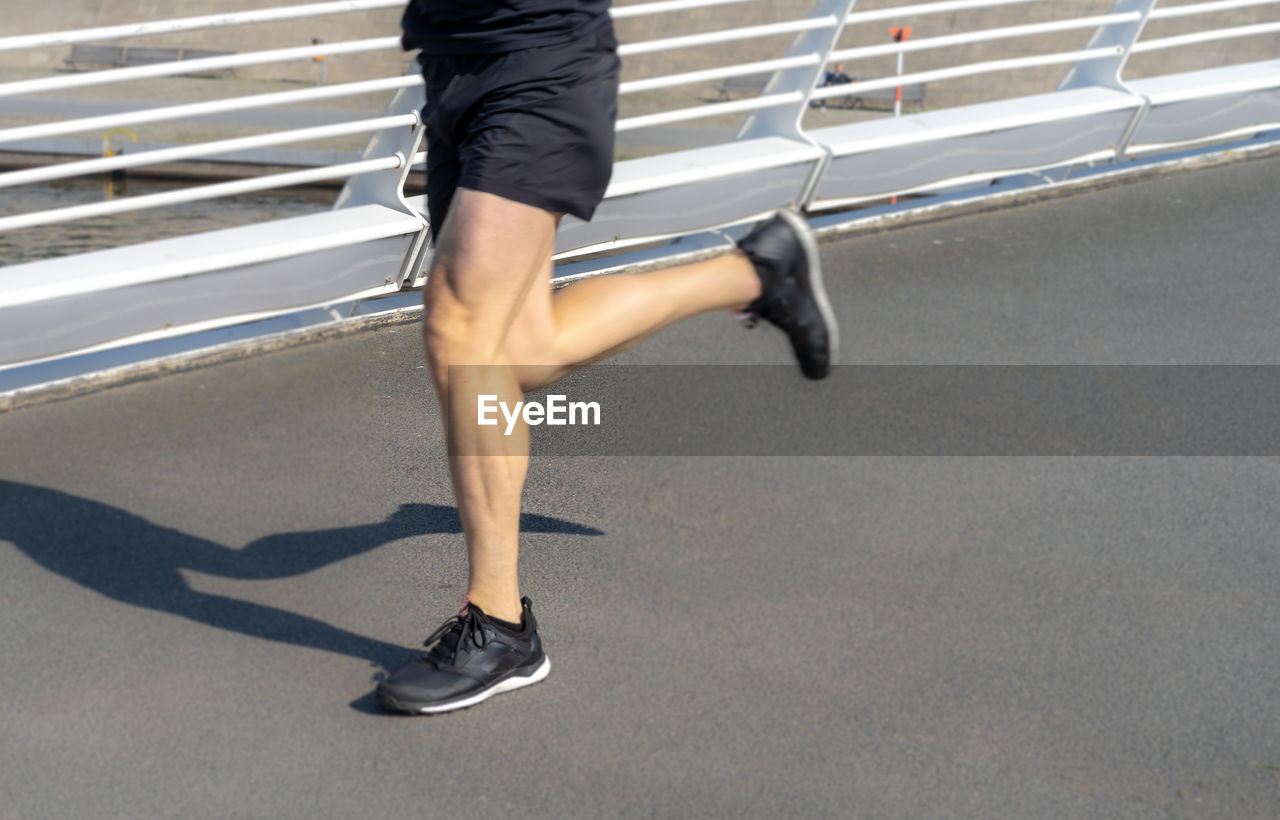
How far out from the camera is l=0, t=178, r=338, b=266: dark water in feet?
59.8

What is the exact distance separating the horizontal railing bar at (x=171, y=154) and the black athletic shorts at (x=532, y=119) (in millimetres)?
1671

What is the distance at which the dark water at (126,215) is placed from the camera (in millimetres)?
18219

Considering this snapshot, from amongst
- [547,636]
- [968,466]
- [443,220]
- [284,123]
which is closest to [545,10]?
[443,220]

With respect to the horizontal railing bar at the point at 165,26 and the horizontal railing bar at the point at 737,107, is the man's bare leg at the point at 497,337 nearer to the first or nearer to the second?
the horizontal railing bar at the point at 165,26

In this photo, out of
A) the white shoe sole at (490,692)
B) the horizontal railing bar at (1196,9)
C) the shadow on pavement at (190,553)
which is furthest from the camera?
the horizontal railing bar at (1196,9)

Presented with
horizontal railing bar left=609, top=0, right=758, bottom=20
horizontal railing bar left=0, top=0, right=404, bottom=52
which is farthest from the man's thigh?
horizontal railing bar left=609, top=0, right=758, bottom=20

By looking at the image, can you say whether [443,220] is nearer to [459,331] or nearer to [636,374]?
[459,331]

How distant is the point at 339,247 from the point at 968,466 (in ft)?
7.78

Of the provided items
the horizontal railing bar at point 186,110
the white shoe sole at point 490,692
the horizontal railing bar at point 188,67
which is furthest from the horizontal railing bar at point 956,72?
the white shoe sole at point 490,692

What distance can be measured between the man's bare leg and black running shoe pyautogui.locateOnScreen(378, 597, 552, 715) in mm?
50

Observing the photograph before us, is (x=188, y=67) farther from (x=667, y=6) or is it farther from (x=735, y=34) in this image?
(x=735, y=34)

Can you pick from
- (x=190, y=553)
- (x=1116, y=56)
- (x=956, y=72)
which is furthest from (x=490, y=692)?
A: (x=1116, y=56)

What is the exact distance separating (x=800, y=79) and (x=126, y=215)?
15.7m

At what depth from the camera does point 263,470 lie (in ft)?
13.3
